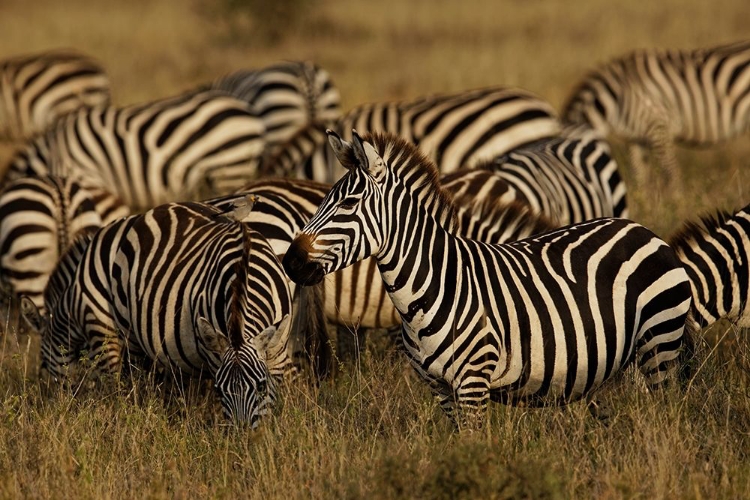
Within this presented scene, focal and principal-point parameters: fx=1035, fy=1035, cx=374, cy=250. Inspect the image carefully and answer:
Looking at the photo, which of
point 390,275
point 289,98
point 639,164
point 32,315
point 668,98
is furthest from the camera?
point 289,98

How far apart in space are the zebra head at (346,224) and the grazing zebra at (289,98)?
10.1m

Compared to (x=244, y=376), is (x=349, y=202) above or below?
above

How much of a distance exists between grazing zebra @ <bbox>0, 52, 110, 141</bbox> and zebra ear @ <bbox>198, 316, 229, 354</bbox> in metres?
11.1

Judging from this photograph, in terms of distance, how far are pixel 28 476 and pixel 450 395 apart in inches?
84.7

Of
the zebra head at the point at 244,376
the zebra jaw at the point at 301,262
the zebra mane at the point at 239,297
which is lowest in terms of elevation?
the zebra head at the point at 244,376

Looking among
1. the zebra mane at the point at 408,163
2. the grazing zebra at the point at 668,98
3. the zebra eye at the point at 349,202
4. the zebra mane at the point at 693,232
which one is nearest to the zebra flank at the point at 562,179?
the zebra mane at the point at 693,232

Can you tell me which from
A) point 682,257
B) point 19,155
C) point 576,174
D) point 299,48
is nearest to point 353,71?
point 299,48

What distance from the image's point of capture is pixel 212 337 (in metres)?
5.55

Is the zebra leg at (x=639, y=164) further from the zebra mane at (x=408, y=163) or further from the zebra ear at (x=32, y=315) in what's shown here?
the zebra mane at (x=408, y=163)

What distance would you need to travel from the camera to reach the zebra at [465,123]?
38.3ft

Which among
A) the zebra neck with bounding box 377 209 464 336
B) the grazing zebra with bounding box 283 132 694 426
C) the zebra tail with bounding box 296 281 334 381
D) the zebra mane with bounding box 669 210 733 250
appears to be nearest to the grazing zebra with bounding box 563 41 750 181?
the zebra mane with bounding box 669 210 733 250

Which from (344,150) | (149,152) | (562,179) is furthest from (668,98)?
(344,150)

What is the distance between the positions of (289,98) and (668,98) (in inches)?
217

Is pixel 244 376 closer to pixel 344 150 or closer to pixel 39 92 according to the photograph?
pixel 344 150
